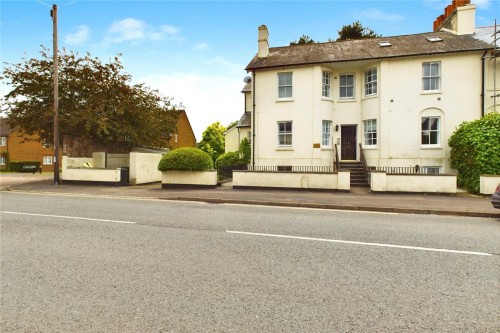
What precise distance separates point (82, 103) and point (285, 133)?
48.2ft

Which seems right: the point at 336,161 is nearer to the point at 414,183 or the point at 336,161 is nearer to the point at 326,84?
the point at 326,84

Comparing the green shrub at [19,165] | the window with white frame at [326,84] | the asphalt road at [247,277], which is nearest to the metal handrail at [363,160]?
the window with white frame at [326,84]

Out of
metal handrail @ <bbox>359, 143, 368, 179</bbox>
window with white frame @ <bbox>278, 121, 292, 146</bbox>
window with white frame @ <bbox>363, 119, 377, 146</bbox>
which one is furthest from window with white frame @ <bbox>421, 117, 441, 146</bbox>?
window with white frame @ <bbox>278, 121, 292, 146</bbox>

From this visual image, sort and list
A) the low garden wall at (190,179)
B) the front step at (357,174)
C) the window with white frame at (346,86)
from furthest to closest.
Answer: the window with white frame at (346,86)
the front step at (357,174)
the low garden wall at (190,179)

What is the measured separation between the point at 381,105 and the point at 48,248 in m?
19.2

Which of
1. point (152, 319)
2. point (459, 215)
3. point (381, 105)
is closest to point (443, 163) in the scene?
point (381, 105)

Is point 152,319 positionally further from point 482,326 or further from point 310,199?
point 310,199

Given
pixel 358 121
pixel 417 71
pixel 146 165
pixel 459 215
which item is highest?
pixel 417 71

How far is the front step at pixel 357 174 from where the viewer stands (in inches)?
699

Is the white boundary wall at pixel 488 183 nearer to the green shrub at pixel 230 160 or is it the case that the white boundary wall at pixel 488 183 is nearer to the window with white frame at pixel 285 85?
the window with white frame at pixel 285 85

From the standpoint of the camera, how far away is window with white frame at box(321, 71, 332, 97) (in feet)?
67.3

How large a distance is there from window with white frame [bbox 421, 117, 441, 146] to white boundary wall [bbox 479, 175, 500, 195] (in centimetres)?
530

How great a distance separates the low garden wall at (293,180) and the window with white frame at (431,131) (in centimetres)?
758

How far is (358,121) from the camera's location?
816 inches
